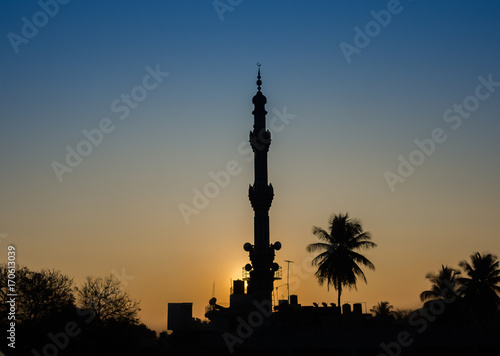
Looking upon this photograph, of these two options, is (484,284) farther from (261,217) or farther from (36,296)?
(36,296)

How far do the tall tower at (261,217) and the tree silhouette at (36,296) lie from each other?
23.1 m

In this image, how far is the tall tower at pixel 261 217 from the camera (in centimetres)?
7119

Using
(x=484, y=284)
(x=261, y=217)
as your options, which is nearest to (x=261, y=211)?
(x=261, y=217)

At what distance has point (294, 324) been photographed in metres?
56.4

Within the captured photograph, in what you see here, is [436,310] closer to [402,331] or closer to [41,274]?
[402,331]

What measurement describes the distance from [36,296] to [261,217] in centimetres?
2945

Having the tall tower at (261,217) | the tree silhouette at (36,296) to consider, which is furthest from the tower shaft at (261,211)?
the tree silhouette at (36,296)

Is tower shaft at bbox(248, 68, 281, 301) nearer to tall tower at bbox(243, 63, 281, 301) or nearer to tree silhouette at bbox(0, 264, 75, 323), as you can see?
tall tower at bbox(243, 63, 281, 301)

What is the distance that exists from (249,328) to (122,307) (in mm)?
21175

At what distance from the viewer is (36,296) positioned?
62719 mm

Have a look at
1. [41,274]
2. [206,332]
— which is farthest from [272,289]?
[41,274]

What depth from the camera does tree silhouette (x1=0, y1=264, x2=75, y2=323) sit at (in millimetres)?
60844

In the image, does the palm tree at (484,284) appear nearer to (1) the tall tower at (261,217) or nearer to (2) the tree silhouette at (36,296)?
(1) the tall tower at (261,217)

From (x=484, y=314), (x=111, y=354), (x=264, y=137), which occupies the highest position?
(x=264, y=137)
